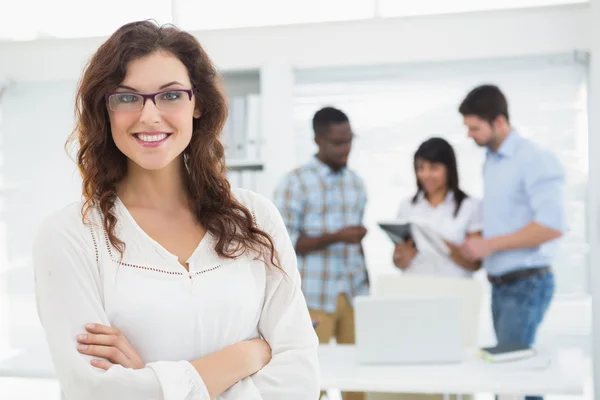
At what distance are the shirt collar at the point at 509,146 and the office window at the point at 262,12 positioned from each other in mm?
1111

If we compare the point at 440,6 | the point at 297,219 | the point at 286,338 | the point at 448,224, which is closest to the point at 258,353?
the point at 286,338

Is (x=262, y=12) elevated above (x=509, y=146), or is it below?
above

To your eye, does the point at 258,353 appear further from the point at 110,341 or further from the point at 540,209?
the point at 540,209

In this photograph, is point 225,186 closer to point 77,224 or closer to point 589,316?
point 77,224

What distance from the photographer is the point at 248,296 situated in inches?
57.2

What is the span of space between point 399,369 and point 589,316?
1834mm

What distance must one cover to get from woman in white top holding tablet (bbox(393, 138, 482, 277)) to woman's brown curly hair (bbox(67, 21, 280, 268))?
2.69m

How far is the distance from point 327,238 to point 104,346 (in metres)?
2.96

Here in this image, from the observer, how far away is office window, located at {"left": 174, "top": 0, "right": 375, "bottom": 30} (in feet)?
14.8

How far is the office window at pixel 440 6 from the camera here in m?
4.29

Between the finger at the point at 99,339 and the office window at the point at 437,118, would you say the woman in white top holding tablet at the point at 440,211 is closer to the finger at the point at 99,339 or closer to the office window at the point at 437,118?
the office window at the point at 437,118

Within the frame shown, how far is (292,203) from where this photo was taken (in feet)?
13.8

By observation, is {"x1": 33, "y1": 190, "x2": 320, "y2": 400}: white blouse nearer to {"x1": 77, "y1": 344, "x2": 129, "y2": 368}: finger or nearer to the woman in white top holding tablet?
{"x1": 77, "y1": 344, "x2": 129, "y2": 368}: finger

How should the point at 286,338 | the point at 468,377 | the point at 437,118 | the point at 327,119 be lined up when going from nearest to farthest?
the point at 286,338 < the point at 468,377 < the point at 437,118 < the point at 327,119
